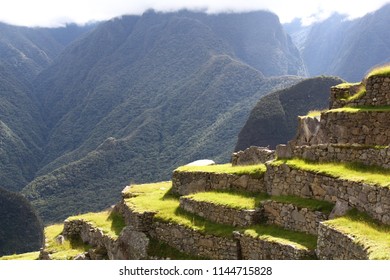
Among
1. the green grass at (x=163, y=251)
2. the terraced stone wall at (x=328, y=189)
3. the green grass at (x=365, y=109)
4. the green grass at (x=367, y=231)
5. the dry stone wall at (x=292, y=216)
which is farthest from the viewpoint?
the green grass at (x=163, y=251)

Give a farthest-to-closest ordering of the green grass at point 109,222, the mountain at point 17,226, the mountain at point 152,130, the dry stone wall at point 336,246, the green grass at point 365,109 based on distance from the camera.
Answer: the mountain at point 152,130 < the mountain at point 17,226 < the green grass at point 109,222 < the green grass at point 365,109 < the dry stone wall at point 336,246

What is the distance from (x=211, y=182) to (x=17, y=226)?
63.8 m

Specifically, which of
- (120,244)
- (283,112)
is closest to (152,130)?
(283,112)

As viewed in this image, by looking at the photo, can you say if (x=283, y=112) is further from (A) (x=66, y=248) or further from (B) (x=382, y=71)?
(B) (x=382, y=71)

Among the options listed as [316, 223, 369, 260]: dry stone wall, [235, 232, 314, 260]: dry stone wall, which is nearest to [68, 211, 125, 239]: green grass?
[235, 232, 314, 260]: dry stone wall

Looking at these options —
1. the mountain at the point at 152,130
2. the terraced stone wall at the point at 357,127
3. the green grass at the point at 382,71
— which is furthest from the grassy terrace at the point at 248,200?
the mountain at the point at 152,130

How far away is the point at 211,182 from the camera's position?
1956 cm

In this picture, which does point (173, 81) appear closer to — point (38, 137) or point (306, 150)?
point (38, 137)

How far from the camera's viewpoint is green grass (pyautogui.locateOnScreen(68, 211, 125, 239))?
2064cm

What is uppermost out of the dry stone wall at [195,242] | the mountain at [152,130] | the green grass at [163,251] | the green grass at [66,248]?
the dry stone wall at [195,242]

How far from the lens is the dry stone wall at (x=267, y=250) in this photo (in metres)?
12.8

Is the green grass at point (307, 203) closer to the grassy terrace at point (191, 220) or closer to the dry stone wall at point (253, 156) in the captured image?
the grassy terrace at point (191, 220)

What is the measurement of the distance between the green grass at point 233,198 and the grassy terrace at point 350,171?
163 centimetres

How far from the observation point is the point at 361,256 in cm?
1062
